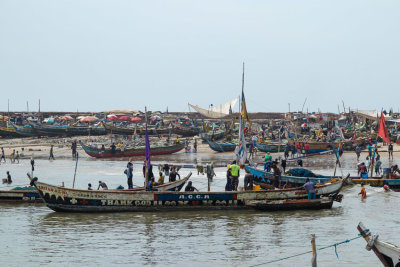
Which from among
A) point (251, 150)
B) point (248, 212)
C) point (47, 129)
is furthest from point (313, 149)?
point (47, 129)

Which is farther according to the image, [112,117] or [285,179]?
[112,117]

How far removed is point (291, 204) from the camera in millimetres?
21109

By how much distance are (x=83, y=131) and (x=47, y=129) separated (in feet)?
12.9

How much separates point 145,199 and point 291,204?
198 inches

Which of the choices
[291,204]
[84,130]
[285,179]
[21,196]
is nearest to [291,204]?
[291,204]

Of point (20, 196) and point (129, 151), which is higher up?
point (129, 151)

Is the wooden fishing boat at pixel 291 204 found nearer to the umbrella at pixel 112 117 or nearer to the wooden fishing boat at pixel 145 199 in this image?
the wooden fishing boat at pixel 145 199

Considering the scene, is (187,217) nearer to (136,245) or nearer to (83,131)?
(136,245)

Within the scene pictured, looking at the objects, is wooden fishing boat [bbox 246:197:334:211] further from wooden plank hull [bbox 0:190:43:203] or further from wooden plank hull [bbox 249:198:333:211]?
wooden plank hull [bbox 0:190:43:203]

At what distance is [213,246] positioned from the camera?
16.7 metres

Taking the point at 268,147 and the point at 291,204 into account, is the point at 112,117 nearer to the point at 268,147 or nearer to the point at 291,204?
the point at 268,147

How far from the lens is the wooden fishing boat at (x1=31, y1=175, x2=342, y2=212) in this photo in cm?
2086

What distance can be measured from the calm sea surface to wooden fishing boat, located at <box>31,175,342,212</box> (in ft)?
0.90

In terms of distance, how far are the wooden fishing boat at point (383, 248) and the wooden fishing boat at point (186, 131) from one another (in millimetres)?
49935
